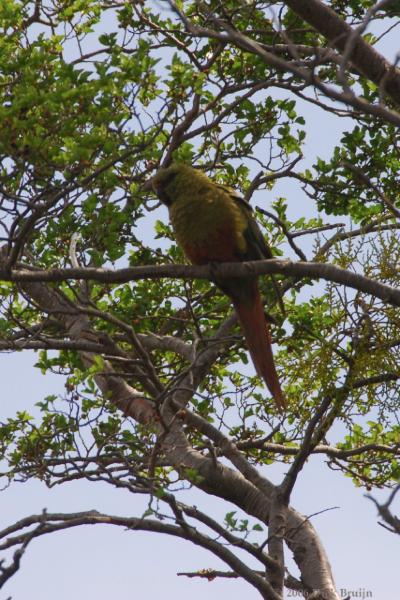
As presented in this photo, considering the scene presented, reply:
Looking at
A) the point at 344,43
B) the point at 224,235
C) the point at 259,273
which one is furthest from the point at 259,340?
the point at 344,43

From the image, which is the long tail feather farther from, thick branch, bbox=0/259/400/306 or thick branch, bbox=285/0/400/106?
thick branch, bbox=285/0/400/106

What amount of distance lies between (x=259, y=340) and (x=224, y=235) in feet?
2.74

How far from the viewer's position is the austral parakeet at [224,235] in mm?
6086

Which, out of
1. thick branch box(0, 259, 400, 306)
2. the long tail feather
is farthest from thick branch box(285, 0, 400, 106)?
the long tail feather

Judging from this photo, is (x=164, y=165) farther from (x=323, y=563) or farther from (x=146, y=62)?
(x=323, y=563)

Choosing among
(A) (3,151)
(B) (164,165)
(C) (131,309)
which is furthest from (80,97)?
(C) (131,309)

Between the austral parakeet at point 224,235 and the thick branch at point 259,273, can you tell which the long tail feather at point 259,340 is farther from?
the thick branch at point 259,273

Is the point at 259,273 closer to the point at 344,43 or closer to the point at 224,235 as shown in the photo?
the point at 224,235

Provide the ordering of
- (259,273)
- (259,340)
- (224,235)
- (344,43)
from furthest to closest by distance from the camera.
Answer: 1. (259,340)
2. (224,235)
3. (344,43)
4. (259,273)

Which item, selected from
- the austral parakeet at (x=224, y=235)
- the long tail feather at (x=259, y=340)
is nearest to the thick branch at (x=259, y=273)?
the austral parakeet at (x=224, y=235)

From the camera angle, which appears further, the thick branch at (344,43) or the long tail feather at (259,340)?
the long tail feather at (259,340)

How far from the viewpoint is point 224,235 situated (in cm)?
607

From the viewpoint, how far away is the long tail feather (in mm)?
6102

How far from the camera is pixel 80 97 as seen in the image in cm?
527
